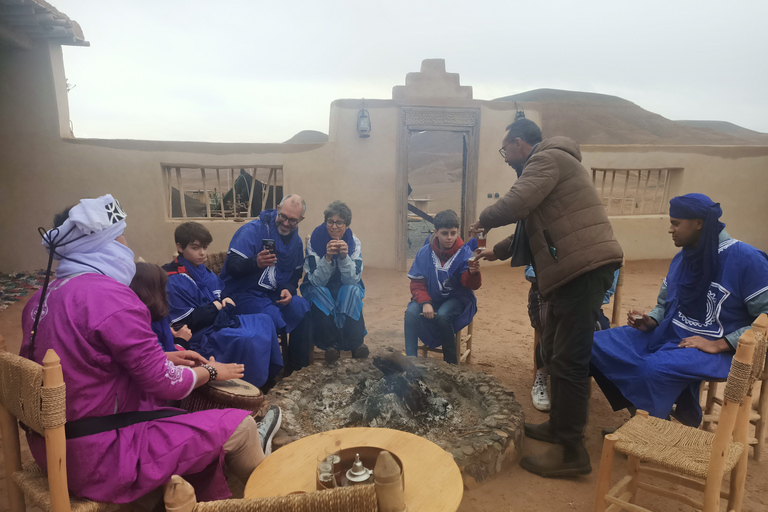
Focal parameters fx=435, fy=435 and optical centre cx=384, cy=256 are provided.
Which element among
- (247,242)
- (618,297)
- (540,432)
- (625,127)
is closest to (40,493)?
(247,242)

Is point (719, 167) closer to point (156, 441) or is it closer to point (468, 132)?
point (468, 132)

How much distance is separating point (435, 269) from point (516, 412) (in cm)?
146

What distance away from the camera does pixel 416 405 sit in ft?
9.47

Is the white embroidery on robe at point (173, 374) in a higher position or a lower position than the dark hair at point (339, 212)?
lower

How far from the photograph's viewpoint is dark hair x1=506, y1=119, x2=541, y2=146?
8.66 feet

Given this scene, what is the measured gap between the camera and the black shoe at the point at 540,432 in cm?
290

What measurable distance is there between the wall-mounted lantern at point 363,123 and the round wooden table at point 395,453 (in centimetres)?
627

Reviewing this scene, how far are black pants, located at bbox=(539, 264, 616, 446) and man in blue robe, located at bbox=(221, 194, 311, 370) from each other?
7.12 ft

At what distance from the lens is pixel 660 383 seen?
257cm

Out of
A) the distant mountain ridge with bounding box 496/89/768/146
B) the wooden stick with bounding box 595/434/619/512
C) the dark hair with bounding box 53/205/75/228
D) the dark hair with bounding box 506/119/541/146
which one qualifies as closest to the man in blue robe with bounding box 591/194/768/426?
the wooden stick with bounding box 595/434/619/512

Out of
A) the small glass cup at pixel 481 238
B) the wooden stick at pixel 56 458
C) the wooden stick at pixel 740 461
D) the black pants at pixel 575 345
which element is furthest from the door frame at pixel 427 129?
the wooden stick at pixel 56 458

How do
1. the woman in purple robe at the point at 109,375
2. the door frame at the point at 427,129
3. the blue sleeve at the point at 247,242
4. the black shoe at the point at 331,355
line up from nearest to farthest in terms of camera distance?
the woman in purple robe at the point at 109,375, the blue sleeve at the point at 247,242, the black shoe at the point at 331,355, the door frame at the point at 427,129

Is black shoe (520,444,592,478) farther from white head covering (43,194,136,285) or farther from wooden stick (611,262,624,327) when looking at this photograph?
white head covering (43,194,136,285)

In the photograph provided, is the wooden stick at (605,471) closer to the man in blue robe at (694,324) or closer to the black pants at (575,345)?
the black pants at (575,345)
